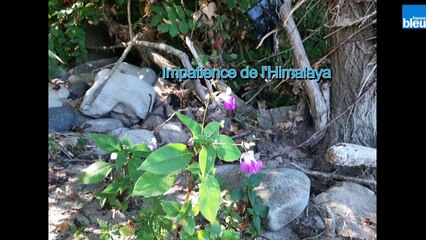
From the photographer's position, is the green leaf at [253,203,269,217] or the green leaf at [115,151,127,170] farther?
the green leaf at [253,203,269,217]

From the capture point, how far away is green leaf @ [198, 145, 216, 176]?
1.07 metres

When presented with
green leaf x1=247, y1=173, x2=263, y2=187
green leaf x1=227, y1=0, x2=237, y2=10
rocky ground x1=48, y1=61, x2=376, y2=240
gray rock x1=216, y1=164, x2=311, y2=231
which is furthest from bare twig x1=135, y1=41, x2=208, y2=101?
green leaf x1=247, y1=173, x2=263, y2=187

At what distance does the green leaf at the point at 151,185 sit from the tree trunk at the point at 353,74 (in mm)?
943

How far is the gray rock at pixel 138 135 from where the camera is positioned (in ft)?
5.87

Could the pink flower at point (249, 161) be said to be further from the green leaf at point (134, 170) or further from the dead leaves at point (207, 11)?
the dead leaves at point (207, 11)

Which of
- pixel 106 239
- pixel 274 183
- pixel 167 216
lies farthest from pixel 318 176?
pixel 106 239

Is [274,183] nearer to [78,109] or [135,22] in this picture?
[78,109]

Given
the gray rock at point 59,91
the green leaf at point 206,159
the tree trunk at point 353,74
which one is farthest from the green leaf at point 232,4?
the green leaf at point 206,159

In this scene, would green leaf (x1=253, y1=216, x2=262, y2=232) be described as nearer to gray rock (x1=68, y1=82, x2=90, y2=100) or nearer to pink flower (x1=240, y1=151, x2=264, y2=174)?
pink flower (x1=240, y1=151, x2=264, y2=174)

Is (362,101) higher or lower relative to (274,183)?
higher

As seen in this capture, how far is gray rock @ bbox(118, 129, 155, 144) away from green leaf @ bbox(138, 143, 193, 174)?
0.69 m

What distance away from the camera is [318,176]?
175 cm

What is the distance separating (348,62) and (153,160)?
3.47 feet
